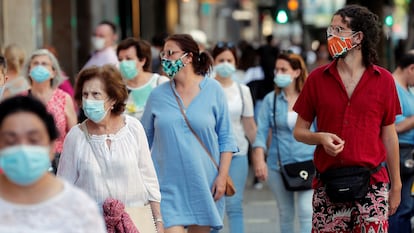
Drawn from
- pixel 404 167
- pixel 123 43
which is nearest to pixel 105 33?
pixel 123 43

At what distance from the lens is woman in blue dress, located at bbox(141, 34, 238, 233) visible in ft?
27.7

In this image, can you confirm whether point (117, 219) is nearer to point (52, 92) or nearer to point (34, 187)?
point (34, 187)

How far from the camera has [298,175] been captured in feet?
32.5

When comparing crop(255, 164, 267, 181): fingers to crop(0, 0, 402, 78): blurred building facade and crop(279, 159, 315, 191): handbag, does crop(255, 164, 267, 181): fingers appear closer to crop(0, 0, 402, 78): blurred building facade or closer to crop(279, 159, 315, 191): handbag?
crop(279, 159, 315, 191): handbag

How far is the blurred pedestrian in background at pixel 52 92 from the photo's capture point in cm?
1013

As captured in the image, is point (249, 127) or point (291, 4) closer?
point (249, 127)

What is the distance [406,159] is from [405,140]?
169 mm

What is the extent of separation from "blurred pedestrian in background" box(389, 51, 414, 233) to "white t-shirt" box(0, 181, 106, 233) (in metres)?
5.71

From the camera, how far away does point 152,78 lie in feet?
35.4

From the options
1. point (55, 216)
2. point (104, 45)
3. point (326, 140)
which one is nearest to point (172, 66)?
point (326, 140)

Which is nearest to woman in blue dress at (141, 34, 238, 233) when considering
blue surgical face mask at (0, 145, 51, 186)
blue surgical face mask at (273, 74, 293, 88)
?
blue surgical face mask at (273, 74, 293, 88)

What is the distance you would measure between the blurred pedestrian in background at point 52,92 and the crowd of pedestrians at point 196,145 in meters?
0.01

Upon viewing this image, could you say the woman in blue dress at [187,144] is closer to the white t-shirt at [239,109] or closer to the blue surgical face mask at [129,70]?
the blue surgical face mask at [129,70]

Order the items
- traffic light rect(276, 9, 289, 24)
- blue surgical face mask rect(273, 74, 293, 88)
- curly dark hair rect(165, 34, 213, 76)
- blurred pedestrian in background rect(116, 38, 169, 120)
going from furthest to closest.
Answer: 1. traffic light rect(276, 9, 289, 24)
2. blurred pedestrian in background rect(116, 38, 169, 120)
3. blue surgical face mask rect(273, 74, 293, 88)
4. curly dark hair rect(165, 34, 213, 76)
